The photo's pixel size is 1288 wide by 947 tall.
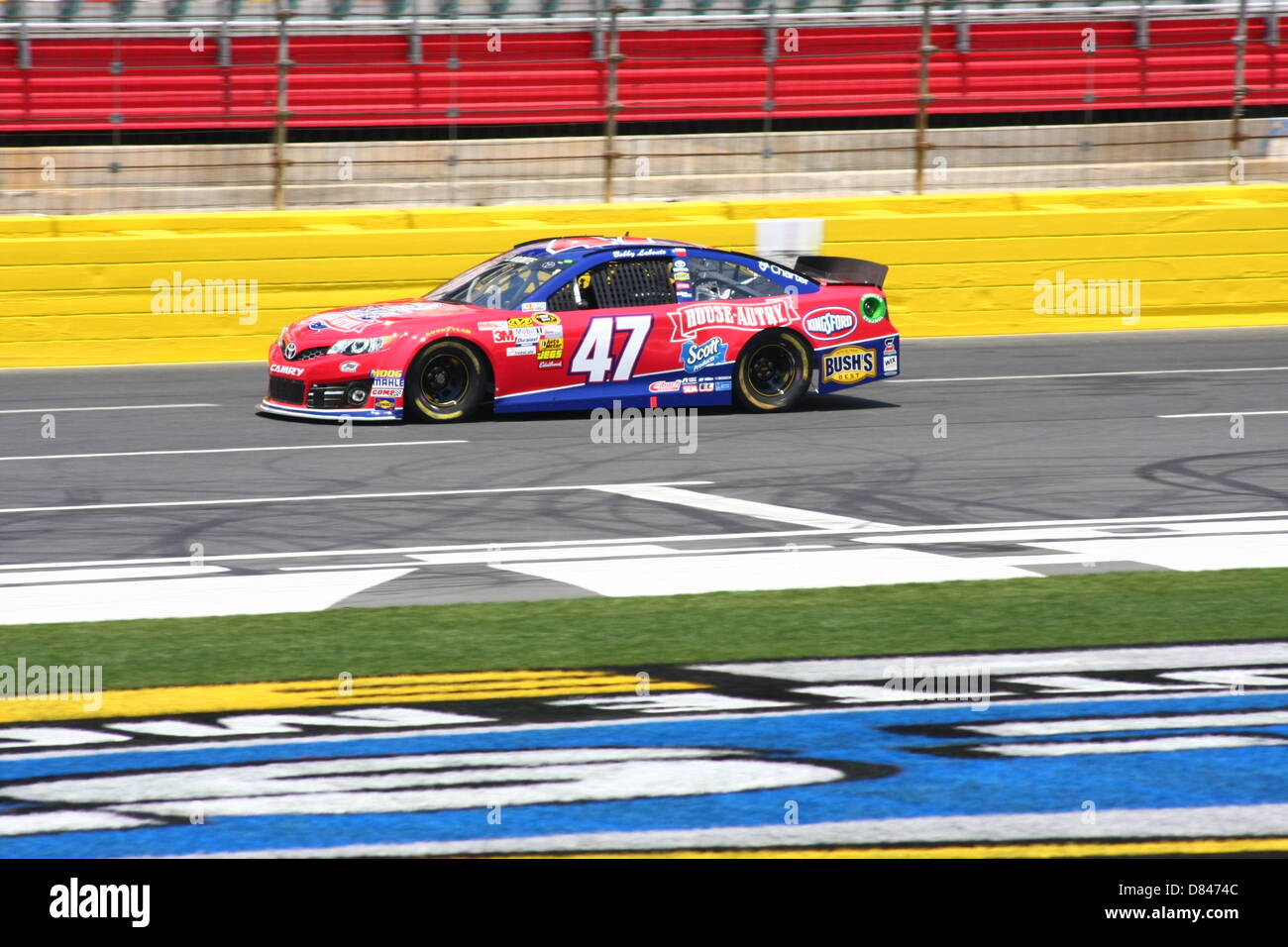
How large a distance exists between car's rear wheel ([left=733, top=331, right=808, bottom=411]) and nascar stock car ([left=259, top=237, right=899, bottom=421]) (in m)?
0.01

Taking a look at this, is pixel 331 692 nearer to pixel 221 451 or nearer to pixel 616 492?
pixel 616 492

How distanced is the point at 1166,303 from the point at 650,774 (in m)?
15.0

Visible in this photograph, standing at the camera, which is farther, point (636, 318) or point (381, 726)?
point (636, 318)

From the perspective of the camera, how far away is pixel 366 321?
13.5 m

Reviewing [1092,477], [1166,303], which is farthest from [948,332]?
[1092,477]

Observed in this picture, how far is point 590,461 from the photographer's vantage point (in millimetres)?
12367

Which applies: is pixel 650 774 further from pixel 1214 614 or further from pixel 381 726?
pixel 1214 614

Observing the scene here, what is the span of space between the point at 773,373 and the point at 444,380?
2.59 meters

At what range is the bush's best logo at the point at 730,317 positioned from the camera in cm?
1411

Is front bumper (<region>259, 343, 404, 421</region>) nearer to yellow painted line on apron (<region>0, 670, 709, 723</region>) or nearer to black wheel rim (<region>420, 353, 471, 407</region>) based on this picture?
black wheel rim (<region>420, 353, 471, 407</region>)

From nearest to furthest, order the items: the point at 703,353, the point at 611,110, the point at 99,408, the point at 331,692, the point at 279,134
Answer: the point at 331,692 → the point at 703,353 → the point at 99,408 → the point at 279,134 → the point at 611,110

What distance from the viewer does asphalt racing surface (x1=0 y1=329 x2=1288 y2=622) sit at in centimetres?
914

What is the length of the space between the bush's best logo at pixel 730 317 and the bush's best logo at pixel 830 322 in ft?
0.48
